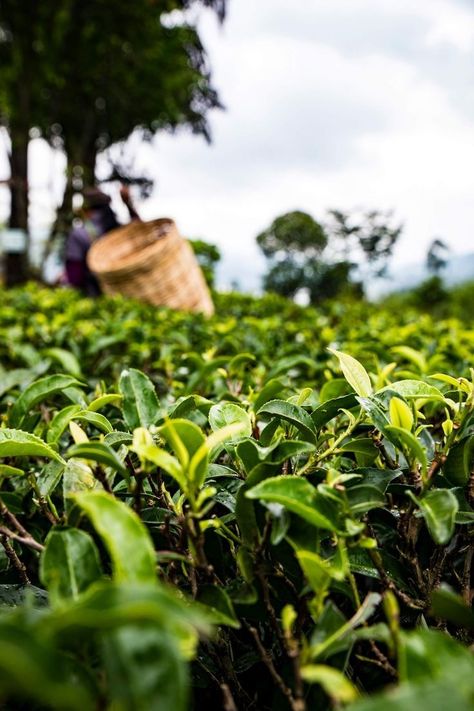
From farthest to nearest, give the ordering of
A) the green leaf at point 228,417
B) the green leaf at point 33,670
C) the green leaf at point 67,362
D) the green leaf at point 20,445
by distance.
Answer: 1. the green leaf at point 67,362
2. the green leaf at point 228,417
3. the green leaf at point 20,445
4. the green leaf at point 33,670

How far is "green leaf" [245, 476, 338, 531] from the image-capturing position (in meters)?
0.48

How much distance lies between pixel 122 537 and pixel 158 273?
3474 millimetres

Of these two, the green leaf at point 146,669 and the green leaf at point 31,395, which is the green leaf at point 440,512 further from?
the green leaf at point 31,395

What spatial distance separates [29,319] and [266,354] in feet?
3.75

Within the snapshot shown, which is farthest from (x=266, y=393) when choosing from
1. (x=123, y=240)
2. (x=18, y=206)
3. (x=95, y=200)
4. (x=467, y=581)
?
(x=18, y=206)

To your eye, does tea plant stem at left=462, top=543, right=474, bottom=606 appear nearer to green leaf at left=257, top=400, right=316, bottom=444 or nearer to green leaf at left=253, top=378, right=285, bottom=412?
green leaf at left=257, top=400, right=316, bottom=444

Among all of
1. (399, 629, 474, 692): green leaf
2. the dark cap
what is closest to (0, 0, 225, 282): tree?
the dark cap

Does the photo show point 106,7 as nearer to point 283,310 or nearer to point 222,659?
point 283,310

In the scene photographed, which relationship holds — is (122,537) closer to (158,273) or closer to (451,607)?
(451,607)

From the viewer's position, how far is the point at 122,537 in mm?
405

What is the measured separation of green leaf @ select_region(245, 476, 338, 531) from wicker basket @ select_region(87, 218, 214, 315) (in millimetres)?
2951

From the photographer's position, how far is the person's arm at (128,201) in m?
4.35

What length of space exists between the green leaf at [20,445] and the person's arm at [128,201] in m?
3.98

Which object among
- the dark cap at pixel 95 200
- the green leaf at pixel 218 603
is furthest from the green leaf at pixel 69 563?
the dark cap at pixel 95 200
